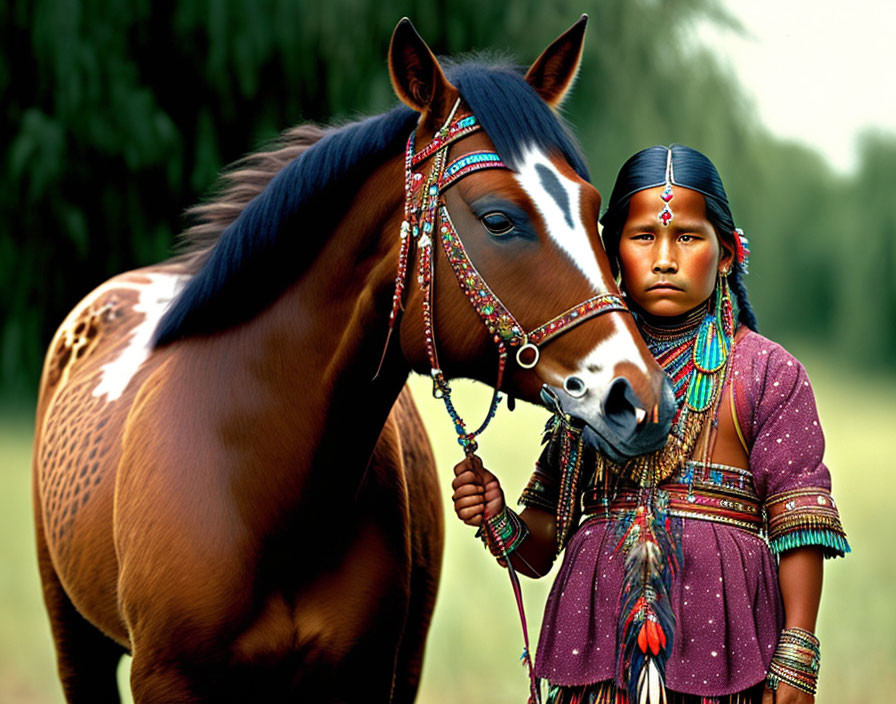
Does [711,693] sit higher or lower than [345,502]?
lower

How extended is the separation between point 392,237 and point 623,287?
50 cm

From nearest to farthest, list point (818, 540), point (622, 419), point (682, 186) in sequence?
point (622, 419) < point (818, 540) < point (682, 186)

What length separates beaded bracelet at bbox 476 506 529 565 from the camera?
2.13 metres

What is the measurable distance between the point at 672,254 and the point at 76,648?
9.01 ft

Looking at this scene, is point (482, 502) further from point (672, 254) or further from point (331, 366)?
point (672, 254)

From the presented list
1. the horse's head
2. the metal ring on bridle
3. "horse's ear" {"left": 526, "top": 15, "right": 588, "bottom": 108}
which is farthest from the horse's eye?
"horse's ear" {"left": 526, "top": 15, "right": 588, "bottom": 108}

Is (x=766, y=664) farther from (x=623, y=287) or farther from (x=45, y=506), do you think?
(x=45, y=506)

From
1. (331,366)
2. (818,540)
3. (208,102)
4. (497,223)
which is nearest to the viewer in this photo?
(818,540)

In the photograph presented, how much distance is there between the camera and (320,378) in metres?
2.24

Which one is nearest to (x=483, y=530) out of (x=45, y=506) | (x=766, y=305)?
(x=45, y=506)

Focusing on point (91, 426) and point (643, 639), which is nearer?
point (643, 639)

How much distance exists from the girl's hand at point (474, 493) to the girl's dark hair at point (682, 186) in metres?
0.53

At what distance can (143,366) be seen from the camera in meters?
2.92

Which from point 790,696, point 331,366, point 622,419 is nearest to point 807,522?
point 790,696
